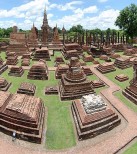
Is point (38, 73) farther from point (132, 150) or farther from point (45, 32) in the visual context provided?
point (45, 32)

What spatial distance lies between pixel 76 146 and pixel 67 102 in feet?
20.2

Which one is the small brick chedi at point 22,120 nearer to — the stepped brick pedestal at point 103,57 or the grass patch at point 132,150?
the grass patch at point 132,150

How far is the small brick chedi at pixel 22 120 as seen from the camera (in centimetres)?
1362

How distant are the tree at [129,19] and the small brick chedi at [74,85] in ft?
110

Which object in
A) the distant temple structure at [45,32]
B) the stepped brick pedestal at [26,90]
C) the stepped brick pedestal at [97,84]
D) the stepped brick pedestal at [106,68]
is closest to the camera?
the stepped brick pedestal at [26,90]

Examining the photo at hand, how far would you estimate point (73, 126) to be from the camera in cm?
1520

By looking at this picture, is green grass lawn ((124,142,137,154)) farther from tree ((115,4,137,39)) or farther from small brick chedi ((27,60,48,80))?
tree ((115,4,137,39))

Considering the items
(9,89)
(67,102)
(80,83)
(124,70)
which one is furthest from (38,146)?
(124,70)

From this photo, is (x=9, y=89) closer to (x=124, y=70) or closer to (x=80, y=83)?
(x=80, y=83)

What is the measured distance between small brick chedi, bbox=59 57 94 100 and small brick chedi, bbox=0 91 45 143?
4696mm

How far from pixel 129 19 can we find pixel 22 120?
140ft

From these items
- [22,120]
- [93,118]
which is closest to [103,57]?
[93,118]

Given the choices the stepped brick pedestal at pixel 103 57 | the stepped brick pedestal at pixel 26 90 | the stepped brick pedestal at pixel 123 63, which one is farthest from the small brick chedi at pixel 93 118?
the stepped brick pedestal at pixel 103 57

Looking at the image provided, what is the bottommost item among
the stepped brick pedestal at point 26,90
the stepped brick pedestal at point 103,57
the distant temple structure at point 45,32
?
the stepped brick pedestal at point 26,90
